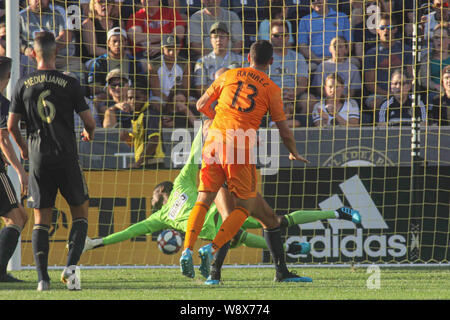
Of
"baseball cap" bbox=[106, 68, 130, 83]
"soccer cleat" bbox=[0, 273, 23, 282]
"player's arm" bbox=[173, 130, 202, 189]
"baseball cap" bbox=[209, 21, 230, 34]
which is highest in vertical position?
"baseball cap" bbox=[209, 21, 230, 34]

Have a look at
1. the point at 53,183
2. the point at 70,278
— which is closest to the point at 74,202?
the point at 53,183

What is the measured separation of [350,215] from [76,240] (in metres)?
3.28

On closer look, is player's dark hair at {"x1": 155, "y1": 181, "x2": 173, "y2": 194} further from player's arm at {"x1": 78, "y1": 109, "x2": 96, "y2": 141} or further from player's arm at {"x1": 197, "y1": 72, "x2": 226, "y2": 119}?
player's arm at {"x1": 78, "y1": 109, "x2": 96, "y2": 141}

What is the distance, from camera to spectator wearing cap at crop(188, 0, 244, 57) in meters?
11.1

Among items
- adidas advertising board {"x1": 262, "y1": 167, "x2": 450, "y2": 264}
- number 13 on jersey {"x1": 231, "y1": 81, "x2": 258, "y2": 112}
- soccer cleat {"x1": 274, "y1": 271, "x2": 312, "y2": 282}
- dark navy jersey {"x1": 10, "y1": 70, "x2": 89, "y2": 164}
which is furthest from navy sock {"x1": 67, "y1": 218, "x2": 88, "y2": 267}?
adidas advertising board {"x1": 262, "y1": 167, "x2": 450, "y2": 264}

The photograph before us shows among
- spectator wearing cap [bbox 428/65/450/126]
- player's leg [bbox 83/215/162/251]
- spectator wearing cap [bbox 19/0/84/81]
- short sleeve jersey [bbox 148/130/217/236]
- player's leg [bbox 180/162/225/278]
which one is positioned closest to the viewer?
player's leg [bbox 180/162/225/278]

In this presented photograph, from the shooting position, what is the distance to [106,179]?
29.1 feet

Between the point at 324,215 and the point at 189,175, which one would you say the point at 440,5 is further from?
the point at 189,175

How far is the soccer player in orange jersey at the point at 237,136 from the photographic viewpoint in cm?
611

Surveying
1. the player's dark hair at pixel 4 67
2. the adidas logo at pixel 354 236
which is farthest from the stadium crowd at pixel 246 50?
the player's dark hair at pixel 4 67

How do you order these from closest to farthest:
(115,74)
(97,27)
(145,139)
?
(145,139)
(115,74)
(97,27)

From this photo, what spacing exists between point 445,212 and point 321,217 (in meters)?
1.64

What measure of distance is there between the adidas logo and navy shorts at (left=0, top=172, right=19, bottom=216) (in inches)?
135

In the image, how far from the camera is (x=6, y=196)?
6.58 meters
